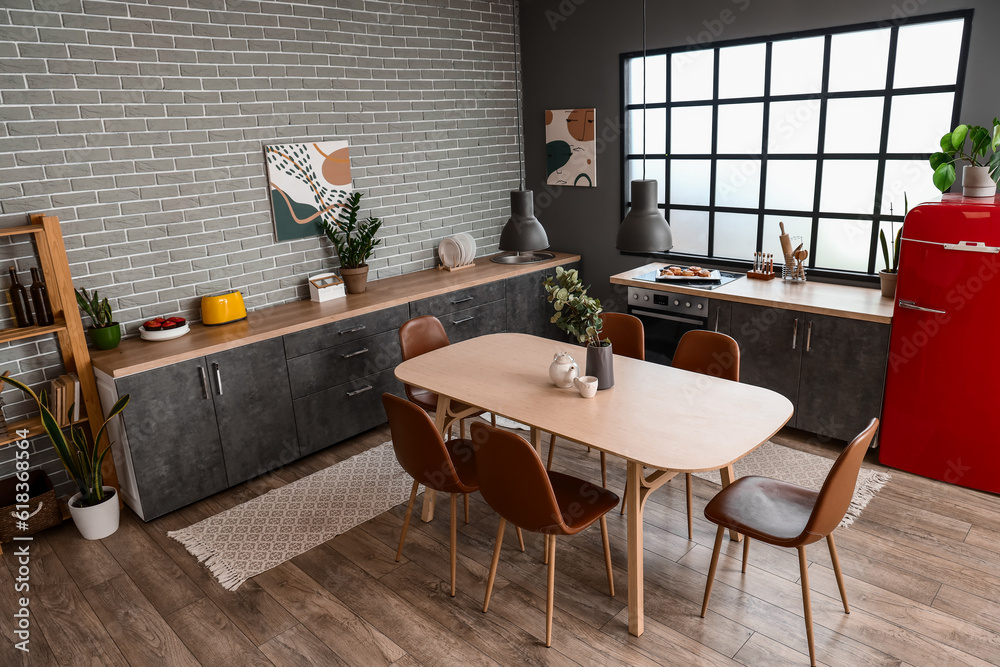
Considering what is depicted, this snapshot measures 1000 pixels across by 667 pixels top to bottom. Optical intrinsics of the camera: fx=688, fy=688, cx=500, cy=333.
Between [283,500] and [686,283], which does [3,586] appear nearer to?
[283,500]

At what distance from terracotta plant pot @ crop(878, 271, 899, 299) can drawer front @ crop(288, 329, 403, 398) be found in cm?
311

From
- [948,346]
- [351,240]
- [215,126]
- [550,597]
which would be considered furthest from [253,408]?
[948,346]

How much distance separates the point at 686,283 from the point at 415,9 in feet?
9.48

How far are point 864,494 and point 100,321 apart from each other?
14.1ft

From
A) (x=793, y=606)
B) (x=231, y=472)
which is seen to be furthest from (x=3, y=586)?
(x=793, y=606)

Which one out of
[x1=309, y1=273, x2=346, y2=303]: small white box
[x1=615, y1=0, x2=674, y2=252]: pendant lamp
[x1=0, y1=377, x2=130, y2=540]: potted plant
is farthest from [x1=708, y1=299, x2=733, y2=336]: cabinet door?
[x1=0, y1=377, x2=130, y2=540]: potted plant

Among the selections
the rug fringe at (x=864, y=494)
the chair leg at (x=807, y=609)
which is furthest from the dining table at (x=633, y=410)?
the rug fringe at (x=864, y=494)

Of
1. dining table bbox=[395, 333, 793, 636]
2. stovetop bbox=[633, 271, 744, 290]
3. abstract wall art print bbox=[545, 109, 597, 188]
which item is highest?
abstract wall art print bbox=[545, 109, 597, 188]

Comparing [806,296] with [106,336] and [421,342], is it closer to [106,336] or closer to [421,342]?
[421,342]

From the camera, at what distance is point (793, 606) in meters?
2.91

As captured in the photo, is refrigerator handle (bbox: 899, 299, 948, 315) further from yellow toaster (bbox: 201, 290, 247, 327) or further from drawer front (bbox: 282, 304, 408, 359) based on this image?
yellow toaster (bbox: 201, 290, 247, 327)

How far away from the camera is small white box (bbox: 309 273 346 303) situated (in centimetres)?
467

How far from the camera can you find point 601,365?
10.5 feet

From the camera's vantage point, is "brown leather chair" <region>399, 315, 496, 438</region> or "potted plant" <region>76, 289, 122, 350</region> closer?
"potted plant" <region>76, 289, 122, 350</region>
